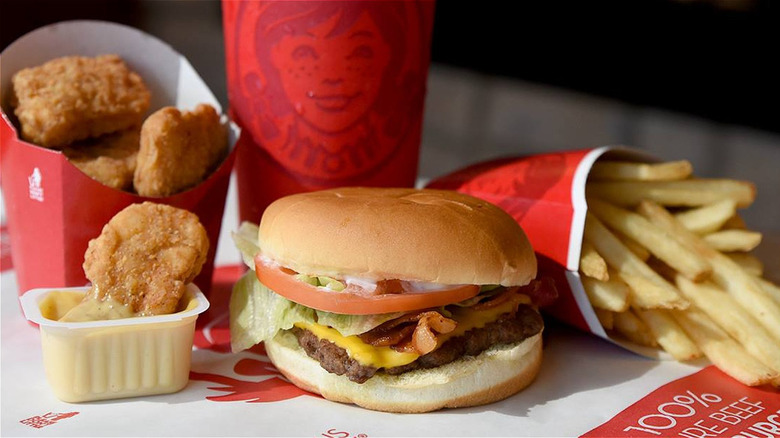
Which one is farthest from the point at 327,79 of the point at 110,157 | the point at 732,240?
the point at 732,240

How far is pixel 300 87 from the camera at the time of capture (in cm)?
288

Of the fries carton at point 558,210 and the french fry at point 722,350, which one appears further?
the fries carton at point 558,210

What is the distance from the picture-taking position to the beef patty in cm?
213

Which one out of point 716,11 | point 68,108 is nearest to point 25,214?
point 68,108

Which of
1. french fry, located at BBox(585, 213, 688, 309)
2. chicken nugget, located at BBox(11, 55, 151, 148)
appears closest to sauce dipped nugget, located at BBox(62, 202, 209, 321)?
chicken nugget, located at BBox(11, 55, 151, 148)

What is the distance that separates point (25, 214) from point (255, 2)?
985 mm

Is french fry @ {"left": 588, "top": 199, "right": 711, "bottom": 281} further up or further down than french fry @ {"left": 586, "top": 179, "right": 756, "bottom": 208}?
further down

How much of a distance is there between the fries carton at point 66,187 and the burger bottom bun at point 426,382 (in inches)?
23.6

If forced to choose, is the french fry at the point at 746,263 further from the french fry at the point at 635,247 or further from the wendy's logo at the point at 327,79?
the wendy's logo at the point at 327,79

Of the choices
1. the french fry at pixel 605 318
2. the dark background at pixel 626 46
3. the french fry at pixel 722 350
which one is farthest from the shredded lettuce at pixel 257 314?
the dark background at pixel 626 46

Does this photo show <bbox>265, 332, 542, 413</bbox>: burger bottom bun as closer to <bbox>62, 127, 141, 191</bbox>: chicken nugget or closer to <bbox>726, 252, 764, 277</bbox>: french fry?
<bbox>62, 127, 141, 191</bbox>: chicken nugget

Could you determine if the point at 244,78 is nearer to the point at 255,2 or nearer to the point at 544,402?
the point at 255,2

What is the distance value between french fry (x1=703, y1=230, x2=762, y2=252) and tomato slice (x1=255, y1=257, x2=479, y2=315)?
0.90m

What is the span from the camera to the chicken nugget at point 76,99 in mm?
2465
